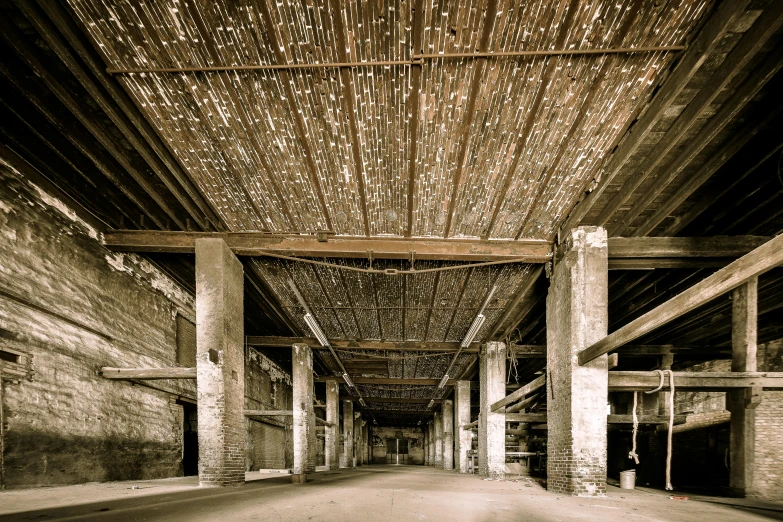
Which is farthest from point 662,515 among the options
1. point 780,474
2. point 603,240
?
→ point 780,474

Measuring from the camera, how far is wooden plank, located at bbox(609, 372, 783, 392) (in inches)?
241

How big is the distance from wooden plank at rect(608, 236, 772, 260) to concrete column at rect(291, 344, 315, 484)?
33.0 ft

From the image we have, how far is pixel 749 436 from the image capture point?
6254 millimetres

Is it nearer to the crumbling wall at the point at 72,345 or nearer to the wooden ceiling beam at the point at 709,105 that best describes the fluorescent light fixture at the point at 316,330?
the crumbling wall at the point at 72,345

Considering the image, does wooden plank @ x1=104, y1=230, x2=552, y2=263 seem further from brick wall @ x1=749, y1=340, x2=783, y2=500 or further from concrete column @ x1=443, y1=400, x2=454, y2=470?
concrete column @ x1=443, y1=400, x2=454, y2=470

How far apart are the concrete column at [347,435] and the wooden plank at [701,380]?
1981 centimetres

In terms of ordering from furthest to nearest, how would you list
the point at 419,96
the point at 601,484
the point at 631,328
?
the point at 601,484, the point at 631,328, the point at 419,96

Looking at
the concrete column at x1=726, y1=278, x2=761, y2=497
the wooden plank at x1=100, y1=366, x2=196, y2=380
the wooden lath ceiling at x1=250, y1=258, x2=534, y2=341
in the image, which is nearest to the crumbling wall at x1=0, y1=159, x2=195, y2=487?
the wooden plank at x1=100, y1=366, x2=196, y2=380

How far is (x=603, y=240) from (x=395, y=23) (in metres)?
5.13

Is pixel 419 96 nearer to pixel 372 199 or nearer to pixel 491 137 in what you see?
pixel 491 137

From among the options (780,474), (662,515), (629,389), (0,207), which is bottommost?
(780,474)

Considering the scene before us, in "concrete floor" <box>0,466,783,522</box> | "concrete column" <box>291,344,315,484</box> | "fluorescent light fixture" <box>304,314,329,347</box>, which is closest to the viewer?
"concrete floor" <box>0,466,783,522</box>

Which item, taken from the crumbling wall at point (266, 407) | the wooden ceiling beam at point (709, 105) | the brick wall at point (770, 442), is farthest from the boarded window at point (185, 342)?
the brick wall at point (770, 442)

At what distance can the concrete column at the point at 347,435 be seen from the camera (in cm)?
2388
